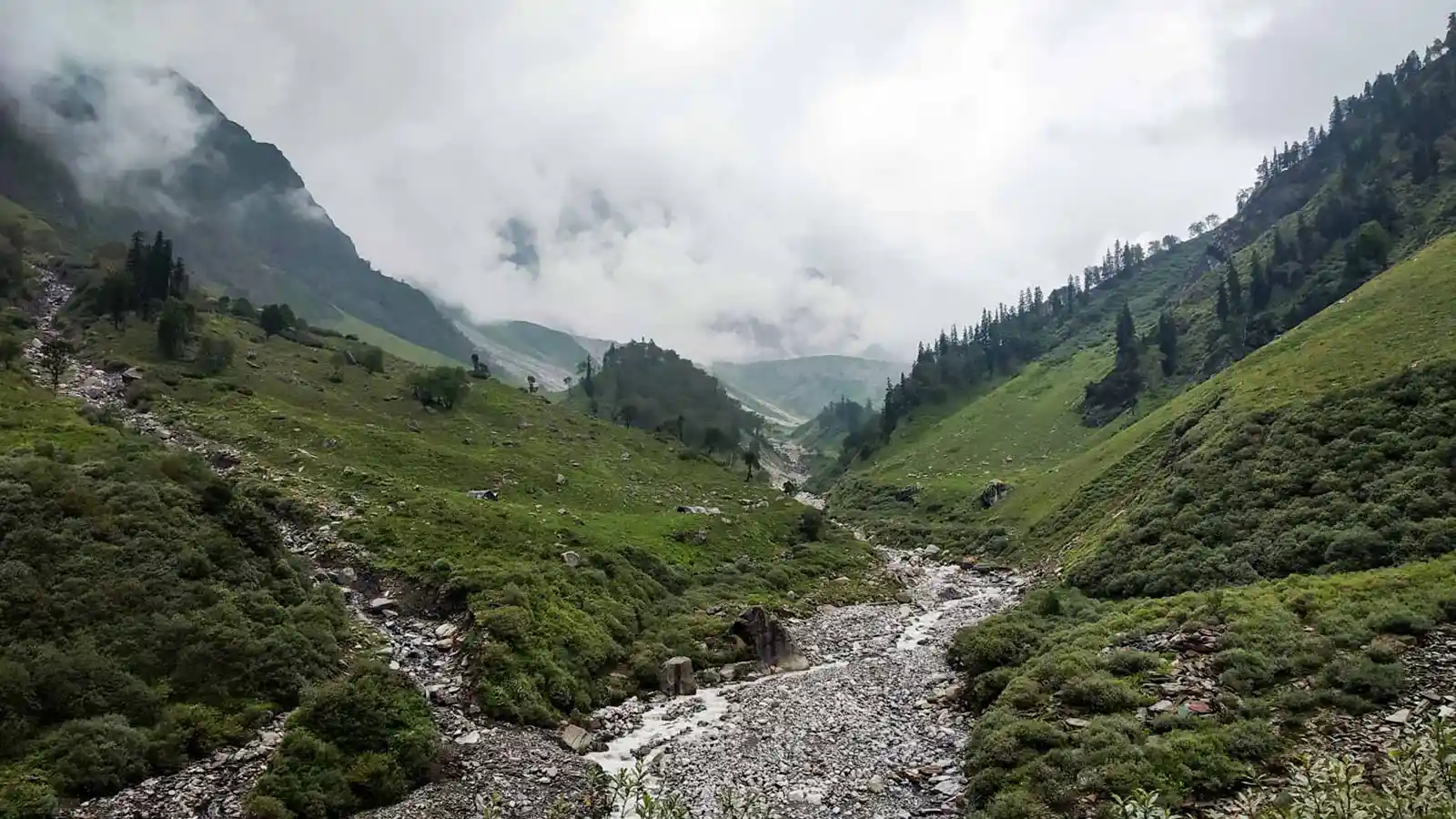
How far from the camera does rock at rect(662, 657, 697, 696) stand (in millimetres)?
36844

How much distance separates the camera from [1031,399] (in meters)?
185

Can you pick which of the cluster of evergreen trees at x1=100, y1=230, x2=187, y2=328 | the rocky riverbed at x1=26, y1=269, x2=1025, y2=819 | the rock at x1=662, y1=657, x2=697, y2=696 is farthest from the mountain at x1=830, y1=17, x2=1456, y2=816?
the cluster of evergreen trees at x1=100, y1=230, x2=187, y2=328

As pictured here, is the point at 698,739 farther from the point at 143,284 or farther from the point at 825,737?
the point at 143,284

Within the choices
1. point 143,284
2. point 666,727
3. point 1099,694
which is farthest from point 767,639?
point 143,284

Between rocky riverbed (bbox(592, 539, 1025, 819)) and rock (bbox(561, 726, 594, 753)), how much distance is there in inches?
36.4

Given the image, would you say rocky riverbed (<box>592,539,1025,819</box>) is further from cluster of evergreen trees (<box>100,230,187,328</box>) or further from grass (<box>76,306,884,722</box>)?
cluster of evergreen trees (<box>100,230,187,328</box>)

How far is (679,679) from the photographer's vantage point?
37.4 meters

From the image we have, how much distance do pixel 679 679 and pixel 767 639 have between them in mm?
7259

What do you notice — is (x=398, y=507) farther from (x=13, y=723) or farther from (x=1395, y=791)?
(x=1395, y=791)

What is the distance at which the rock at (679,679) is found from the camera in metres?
36.8

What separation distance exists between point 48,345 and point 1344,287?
183425 mm

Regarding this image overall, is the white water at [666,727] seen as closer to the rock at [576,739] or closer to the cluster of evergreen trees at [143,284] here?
the rock at [576,739]

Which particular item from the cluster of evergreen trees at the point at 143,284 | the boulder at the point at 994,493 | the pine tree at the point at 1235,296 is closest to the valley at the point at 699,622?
the cluster of evergreen trees at the point at 143,284

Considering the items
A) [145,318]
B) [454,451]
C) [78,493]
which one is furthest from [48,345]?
[78,493]
